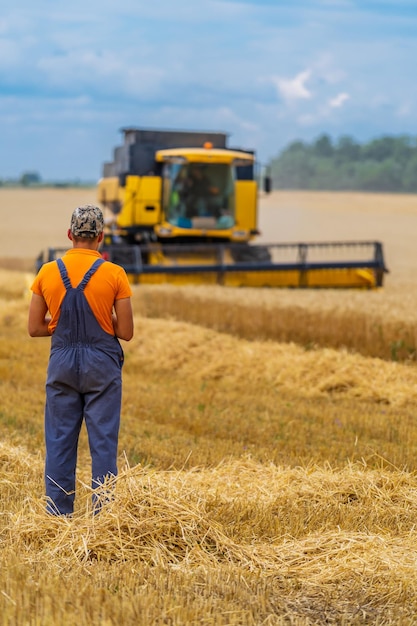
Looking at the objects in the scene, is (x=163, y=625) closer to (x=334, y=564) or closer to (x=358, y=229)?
(x=334, y=564)

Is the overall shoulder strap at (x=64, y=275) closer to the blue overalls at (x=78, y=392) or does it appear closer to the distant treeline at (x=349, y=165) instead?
the blue overalls at (x=78, y=392)

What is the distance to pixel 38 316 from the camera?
16.0 ft

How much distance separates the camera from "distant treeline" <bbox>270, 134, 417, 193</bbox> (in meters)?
102

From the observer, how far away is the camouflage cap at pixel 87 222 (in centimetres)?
479

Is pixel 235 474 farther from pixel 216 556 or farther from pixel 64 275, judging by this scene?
pixel 64 275

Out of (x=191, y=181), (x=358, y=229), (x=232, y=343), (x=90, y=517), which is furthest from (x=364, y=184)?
(x=90, y=517)

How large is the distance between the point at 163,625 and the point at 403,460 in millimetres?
4100

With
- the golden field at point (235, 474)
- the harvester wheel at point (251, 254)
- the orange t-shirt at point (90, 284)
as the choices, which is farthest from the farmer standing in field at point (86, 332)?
the harvester wheel at point (251, 254)

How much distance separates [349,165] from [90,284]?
107719 millimetres

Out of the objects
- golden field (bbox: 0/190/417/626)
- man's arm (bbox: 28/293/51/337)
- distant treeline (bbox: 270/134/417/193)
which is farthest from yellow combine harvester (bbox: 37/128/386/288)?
distant treeline (bbox: 270/134/417/193)

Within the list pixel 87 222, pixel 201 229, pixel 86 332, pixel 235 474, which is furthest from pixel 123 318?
pixel 201 229

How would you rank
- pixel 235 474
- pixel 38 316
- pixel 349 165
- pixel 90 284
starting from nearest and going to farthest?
pixel 90 284 → pixel 38 316 → pixel 235 474 → pixel 349 165

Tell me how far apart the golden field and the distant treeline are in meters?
88.3

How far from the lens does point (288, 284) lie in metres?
18.9
